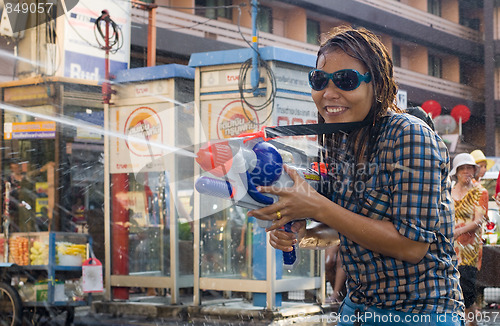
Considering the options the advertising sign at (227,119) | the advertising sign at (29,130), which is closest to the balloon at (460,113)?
the advertising sign at (29,130)

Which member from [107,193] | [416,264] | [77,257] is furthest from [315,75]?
[107,193]

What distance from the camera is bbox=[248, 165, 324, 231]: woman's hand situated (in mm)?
1904

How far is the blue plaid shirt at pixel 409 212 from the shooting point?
1896 mm

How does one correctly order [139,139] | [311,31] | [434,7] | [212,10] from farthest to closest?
[434,7] → [311,31] → [212,10] → [139,139]

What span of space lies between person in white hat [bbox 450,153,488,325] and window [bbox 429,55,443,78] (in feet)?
62.2

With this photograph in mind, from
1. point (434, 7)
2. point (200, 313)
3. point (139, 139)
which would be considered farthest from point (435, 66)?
point (200, 313)

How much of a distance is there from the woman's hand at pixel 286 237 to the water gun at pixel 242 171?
0.29 metres

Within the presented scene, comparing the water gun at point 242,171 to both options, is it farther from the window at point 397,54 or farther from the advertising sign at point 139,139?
the window at point 397,54

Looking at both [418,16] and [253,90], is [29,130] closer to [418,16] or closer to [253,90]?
[253,90]

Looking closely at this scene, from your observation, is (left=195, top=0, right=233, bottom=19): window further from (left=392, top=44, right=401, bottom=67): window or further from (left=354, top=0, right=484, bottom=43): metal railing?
(left=392, top=44, right=401, bottom=67): window

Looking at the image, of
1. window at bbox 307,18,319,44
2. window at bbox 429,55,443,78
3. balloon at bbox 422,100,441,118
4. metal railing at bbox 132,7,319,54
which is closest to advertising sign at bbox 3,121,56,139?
metal railing at bbox 132,7,319,54

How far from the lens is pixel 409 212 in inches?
74.4

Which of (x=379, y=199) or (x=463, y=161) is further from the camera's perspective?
(x=463, y=161)

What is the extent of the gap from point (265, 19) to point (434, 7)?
6.53 meters
